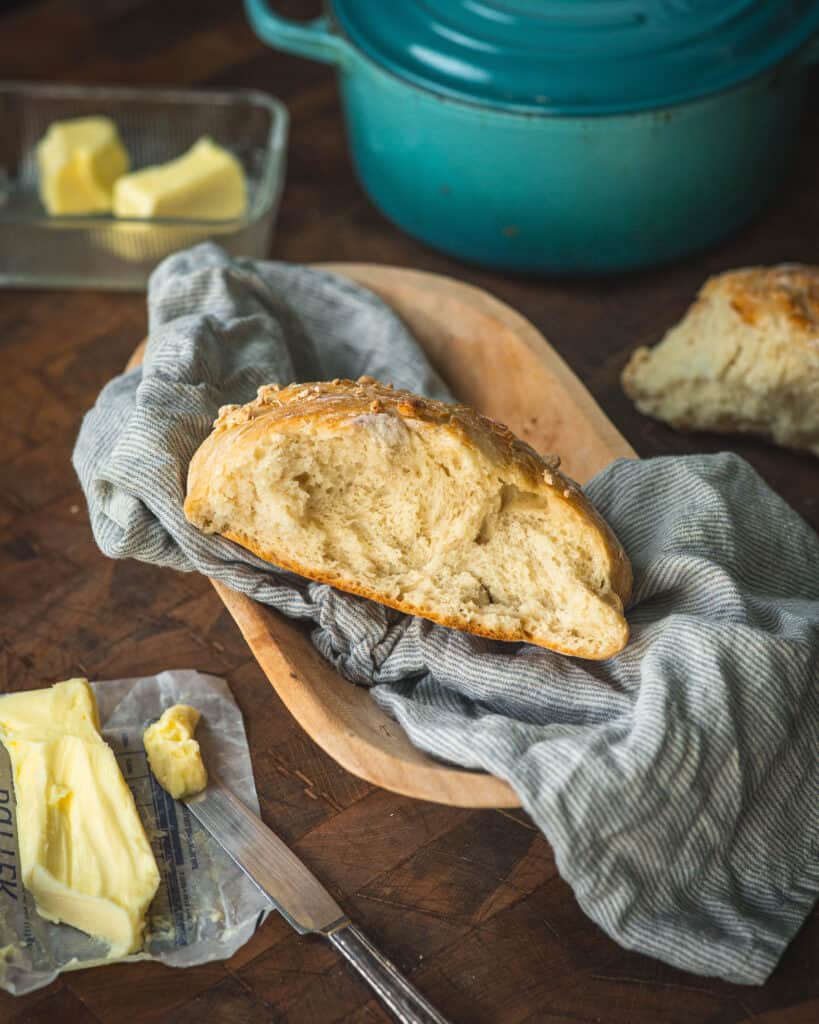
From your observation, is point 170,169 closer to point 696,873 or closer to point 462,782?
point 462,782

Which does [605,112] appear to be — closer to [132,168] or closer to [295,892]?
[132,168]

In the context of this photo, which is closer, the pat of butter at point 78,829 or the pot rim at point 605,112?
the pat of butter at point 78,829

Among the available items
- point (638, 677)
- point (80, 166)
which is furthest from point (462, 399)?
point (80, 166)

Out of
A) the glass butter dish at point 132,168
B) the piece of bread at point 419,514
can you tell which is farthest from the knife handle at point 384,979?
the glass butter dish at point 132,168

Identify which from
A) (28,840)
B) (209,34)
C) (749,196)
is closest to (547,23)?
(749,196)

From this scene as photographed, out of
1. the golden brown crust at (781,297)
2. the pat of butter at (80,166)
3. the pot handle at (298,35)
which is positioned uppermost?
the pot handle at (298,35)

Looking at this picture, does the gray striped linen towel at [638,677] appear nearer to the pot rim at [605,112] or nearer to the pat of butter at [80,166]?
the pot rim at [605,112]

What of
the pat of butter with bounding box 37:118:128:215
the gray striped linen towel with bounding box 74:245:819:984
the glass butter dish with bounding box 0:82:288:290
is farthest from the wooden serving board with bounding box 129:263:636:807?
the pat of butter with bounding box 37:118:128:215
